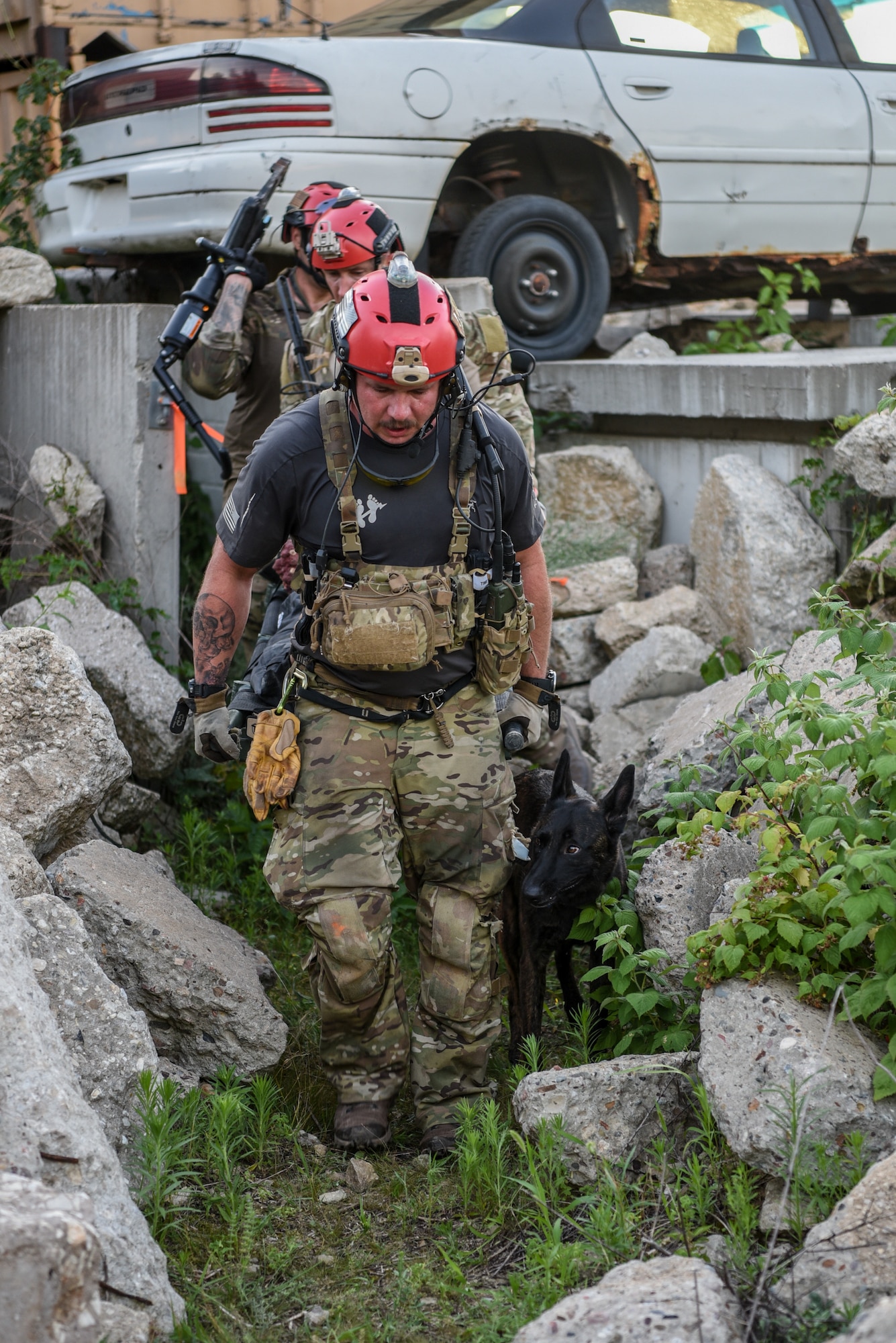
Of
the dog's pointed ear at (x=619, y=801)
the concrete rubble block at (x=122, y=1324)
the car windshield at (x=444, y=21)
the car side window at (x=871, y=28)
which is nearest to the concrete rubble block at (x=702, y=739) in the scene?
the dog's pointed ear at (x=619, y=801)

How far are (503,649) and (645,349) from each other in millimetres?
4802

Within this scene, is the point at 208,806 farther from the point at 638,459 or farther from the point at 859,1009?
the point at 859,1009

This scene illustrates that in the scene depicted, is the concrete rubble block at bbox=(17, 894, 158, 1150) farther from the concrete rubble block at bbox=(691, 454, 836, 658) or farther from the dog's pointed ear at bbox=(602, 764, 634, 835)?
the concrete rubble block at bbox=(691, 454, 836, 658)

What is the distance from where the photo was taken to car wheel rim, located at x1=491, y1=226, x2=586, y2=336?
664 cm

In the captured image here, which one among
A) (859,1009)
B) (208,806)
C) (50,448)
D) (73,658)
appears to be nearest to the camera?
(859,1009)

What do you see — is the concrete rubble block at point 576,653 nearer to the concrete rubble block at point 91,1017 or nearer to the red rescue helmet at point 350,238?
the red rescue helmet at point 350,238

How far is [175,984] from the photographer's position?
3.71 metres

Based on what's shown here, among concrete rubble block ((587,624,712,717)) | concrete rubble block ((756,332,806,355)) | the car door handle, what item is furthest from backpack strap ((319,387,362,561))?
concrete rubble block ((756,332,806,355))

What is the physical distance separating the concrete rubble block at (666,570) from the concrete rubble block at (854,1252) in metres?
3.97

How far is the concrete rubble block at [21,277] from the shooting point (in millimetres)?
6672

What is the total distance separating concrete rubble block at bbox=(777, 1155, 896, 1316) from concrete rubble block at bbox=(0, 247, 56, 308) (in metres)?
5.82

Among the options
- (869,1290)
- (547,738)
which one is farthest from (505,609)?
(869,1290)

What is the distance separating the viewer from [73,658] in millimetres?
4109

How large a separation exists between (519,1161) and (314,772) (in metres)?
1.10
